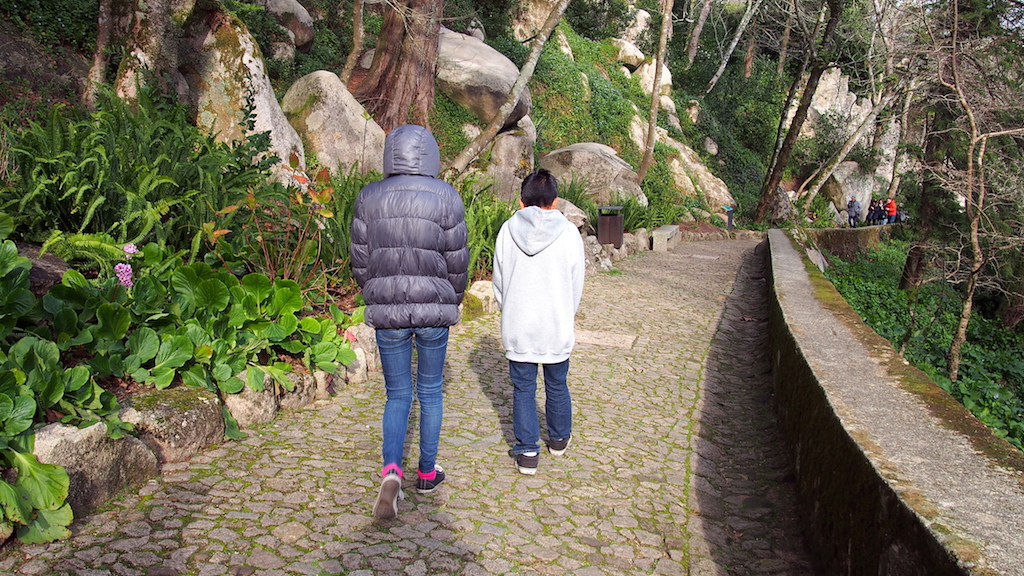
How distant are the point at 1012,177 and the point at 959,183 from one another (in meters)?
1.69

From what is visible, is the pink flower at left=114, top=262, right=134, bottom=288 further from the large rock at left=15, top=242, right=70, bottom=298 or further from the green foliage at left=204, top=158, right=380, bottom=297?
the green foliage at left=204, top=158, right=380, bottom=297

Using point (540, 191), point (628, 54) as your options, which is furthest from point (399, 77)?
point (628, 54)

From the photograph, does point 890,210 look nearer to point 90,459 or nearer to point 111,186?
point 111,186

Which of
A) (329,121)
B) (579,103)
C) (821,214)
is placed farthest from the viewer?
(821,214)

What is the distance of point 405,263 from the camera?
3252mm

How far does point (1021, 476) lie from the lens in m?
2.45

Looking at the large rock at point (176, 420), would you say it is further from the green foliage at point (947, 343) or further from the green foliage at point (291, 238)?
the green foliage at point (947, 343)

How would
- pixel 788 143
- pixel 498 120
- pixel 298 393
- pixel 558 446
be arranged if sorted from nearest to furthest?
pixel 558 446 → pixel 298 393 → pixel 498 120 → pixel 788 143

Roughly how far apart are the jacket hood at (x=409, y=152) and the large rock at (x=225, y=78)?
531 cm

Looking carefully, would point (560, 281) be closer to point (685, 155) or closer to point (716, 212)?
point (716, 212)

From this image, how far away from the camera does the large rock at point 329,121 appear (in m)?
11.0

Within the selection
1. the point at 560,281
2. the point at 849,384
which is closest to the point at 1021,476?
the point at 849,384

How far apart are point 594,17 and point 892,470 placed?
32.5 m

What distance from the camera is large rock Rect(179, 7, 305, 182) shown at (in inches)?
336
